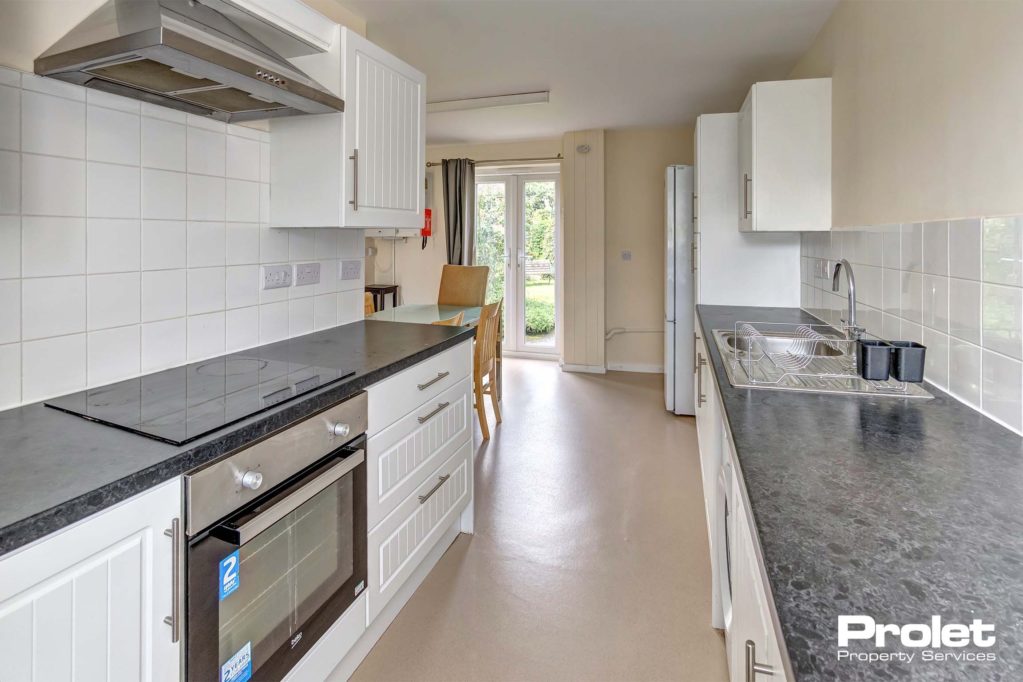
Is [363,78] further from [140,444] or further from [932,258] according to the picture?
→ [932,258]

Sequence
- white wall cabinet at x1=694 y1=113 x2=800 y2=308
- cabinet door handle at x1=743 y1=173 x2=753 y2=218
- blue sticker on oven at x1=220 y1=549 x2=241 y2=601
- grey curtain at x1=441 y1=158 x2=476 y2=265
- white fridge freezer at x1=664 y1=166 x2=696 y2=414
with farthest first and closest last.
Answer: grey curtain at x1=441 y1=158 x2=476 y2=265 < white fridge freezer at x1=664 y1=166 x2=696 y2=414 < white wall cabinet at x1=694 y1=113 x2=800 y2=308 < cabinet door handle at x1=743 y1=173 x2=753 y2=218 < blue sticker on oven at x1=220 y1=549 x2=241 y2=601

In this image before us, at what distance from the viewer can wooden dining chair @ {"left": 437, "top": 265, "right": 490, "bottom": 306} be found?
4.68 meters

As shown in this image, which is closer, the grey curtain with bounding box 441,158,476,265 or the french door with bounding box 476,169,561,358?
the grey curtain with bounding box 441,158,476,265

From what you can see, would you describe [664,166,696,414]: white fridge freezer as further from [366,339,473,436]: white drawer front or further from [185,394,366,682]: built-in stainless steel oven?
[185,394,366,682]: built-in stainless steel oven

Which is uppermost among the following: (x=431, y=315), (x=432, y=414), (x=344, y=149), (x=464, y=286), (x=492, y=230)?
(x=492, y=230)

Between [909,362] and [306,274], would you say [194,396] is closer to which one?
[306,274]

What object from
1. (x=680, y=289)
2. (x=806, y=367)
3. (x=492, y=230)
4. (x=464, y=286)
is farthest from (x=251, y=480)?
(x=492, y=230)

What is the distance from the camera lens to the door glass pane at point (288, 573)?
1163 mm

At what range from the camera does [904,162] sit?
186 centimetres

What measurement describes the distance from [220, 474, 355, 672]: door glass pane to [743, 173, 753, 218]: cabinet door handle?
2396mm

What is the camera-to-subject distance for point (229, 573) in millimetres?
1117

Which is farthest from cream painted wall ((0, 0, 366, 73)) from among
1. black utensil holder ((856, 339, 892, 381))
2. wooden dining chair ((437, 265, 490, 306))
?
wooden dining chair ((437, 265, 490, 306))

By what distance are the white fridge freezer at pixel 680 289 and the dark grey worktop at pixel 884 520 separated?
9.30 ft

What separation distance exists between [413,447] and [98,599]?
41.2 inches
